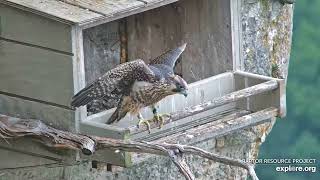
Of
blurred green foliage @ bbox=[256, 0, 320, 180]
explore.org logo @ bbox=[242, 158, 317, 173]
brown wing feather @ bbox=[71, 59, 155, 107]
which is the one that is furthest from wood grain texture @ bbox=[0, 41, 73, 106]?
blurred green foliage @ bbox=[256, 0, 320, 180]

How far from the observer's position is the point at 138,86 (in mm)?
7113

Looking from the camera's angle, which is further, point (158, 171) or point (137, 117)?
point (158, 171)

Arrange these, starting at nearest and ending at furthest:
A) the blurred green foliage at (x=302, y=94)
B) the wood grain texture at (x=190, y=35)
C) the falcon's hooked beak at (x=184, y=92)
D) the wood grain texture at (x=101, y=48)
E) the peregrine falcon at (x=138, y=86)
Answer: the peregrine falcon at (x=138, y=86) < the falcon's hooked beak at (x=184, y=92) < the wood grain texture at (x=190, y=35) < the wood grain texture at (x=101, y=48) < the blurred green foliage at (x=302, y=94)

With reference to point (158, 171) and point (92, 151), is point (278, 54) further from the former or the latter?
point (92, 151)

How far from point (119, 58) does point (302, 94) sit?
20.3 feet

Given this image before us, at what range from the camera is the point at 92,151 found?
6785 millimetres

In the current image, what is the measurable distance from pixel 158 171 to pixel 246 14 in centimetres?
94

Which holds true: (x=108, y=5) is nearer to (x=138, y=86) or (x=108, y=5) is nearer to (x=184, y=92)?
(x=138, y=86)

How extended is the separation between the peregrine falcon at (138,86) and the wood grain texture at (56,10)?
32 centimetres

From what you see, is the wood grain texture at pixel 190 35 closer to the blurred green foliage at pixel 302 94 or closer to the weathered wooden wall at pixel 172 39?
the weathered wooden wall at pixel 172 39

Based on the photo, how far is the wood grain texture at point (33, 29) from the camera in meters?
6.85

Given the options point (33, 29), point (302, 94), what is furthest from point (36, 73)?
point (302, 94)

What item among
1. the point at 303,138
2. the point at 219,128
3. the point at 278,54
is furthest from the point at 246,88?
the point at 303,138

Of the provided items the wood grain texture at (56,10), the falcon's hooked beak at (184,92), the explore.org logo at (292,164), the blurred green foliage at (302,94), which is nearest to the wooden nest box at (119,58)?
the wood grain texture at (56,10)
